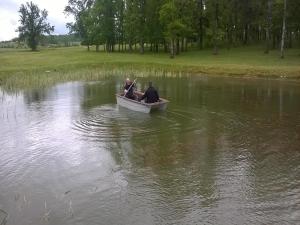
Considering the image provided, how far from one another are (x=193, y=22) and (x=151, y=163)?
5513 cm

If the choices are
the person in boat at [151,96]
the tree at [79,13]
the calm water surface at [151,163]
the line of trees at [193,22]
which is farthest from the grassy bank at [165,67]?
the tree at [79,13]

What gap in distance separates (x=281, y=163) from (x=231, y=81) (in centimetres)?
2559

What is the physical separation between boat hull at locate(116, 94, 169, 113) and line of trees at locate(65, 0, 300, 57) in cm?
3183

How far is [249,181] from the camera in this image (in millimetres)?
13492

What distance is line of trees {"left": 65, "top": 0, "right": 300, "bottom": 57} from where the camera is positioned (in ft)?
195

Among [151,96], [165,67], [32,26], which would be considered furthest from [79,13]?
[151,96]

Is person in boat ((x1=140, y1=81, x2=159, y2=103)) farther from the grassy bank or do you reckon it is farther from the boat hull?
the grassy bank

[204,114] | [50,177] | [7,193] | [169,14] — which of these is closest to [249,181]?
[50,177]

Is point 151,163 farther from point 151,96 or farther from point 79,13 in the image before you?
point 79,13

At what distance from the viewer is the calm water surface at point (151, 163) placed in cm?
1140

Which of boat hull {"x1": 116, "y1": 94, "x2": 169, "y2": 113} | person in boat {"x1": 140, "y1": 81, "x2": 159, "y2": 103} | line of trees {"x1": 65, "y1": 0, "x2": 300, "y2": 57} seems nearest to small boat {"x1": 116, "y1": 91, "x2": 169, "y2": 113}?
boat hull {"x1": 116, "y1": 94, "x2": 169, "y2": 113}

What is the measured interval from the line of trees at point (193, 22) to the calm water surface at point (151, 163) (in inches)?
1269

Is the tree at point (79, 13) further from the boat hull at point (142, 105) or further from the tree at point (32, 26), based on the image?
the boat hull at point (142, 105)

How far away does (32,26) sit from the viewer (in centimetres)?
9900
